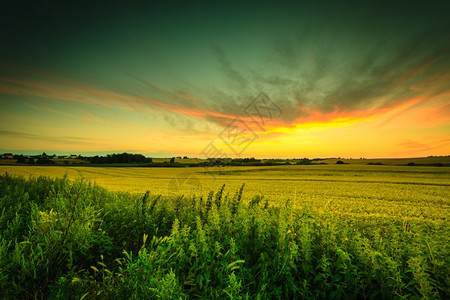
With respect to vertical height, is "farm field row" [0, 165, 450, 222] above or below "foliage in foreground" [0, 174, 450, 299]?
below

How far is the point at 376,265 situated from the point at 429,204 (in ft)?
52.8

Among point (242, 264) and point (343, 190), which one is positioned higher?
point (242, 264)

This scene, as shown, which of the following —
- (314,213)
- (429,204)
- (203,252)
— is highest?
(314,213)

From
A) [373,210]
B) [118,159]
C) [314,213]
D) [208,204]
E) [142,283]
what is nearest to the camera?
[142,283]

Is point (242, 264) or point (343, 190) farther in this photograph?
point (343, 190)

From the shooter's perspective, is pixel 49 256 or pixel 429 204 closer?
pixel 49 256

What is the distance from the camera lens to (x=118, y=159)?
6456cm

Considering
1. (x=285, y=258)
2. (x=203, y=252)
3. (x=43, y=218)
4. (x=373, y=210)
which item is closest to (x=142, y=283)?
(x=203, y=252)

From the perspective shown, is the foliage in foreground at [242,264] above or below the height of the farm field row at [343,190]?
above

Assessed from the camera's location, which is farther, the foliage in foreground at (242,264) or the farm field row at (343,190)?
the farm field row at (343,190)

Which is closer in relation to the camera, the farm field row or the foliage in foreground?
the foliage in foreground

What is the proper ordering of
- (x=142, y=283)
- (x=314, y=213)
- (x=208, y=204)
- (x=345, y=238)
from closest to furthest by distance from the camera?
(x=142, y=283) < (x=345, y=238) < (x=314, y=213) < (x=208, y=204)

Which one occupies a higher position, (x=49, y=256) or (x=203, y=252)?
(x=203, y=252)

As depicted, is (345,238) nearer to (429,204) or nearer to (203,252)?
(203,252)
